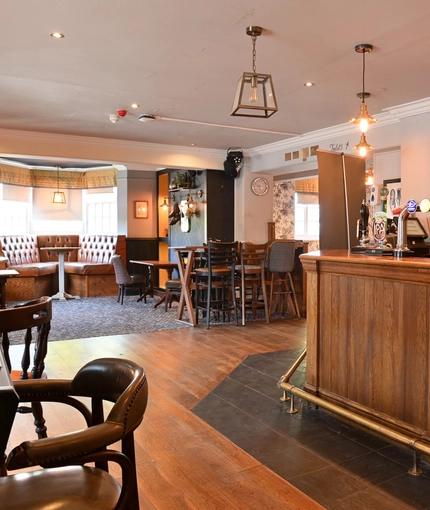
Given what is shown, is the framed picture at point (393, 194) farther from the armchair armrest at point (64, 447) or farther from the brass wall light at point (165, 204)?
the armchair armrest at point (64, 447)

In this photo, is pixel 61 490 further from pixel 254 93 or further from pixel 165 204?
pixel 165 204

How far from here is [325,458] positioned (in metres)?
2.56

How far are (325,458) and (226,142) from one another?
6.24 metres

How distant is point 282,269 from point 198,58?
129 inches

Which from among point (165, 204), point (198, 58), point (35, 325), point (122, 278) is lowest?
point (122, 278)

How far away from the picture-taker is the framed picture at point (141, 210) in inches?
398

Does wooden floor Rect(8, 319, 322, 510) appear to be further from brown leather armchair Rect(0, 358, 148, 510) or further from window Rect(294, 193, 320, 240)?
window Rect(294, 193, 320, 240)

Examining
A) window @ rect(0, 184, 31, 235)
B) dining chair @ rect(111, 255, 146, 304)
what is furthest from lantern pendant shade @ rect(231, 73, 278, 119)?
window @ rect(0, 184, 31, 235)

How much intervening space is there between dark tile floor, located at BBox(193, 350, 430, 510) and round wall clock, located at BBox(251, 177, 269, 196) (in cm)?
558

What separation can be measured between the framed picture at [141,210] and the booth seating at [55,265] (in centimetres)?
64

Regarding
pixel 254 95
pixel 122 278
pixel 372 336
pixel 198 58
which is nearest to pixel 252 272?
pixel 122 278

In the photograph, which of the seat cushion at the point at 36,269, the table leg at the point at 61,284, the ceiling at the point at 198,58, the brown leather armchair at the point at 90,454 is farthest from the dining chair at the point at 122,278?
the brown leather armchair at the point at 90,454

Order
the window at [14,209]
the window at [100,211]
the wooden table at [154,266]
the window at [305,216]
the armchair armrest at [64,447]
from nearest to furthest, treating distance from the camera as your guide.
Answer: the armchair armrest at [64,447], the wooden table at [154,266], the window at [14,209], the window at [100,211], the window at [305,216]

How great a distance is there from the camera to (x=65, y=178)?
10.6 meters
